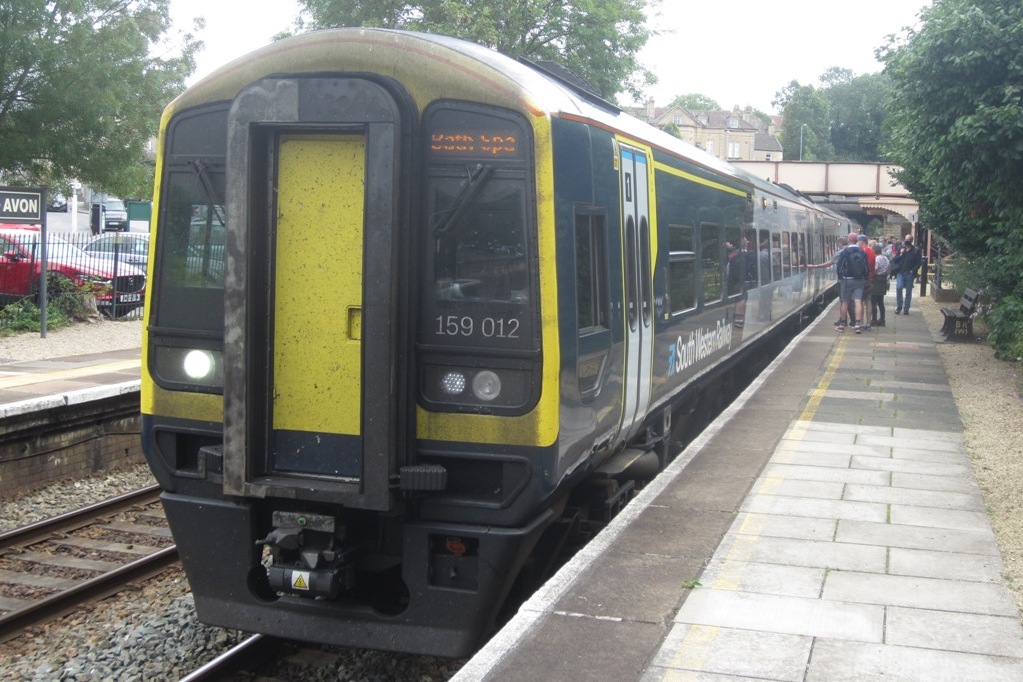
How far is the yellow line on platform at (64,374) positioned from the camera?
12297mm

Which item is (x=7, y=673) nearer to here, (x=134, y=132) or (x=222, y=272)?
(x=222, y=272)

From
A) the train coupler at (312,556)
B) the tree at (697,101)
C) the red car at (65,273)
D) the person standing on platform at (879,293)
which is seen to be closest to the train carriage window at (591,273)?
the train coupler at (312,556)

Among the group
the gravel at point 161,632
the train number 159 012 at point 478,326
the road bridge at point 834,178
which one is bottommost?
the gravel at point 161,632

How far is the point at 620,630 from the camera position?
4.84 m

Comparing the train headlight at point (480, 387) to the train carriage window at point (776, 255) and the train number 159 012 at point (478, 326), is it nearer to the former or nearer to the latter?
the train number 159 012 at point (478, 326)

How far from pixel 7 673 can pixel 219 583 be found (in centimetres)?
140

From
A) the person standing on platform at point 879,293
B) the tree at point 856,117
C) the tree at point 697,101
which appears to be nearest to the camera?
the person standing on platform at point 879,293

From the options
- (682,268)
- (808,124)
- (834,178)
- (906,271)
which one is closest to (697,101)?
(808,124)

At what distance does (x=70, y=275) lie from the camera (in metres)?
20.8

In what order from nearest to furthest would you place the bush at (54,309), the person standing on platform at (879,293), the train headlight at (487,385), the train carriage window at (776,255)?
1. the train headlight at (487,385)
2. the train carriage window at (776,255)
3. the bush at (54,309)
4. the person standing on platform at (879,293)

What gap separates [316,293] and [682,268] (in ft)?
12.3

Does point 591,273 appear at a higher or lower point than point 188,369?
higher

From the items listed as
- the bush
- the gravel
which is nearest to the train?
the gravel

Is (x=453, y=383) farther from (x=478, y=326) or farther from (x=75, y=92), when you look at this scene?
(x=75, y=92)
